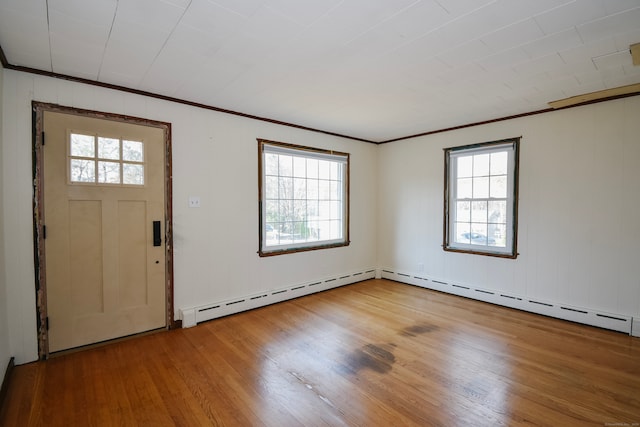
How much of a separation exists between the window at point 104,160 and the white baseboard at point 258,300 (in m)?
1.56

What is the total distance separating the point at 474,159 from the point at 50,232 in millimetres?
5062

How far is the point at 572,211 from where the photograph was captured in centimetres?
360

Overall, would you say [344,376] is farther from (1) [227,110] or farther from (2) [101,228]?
(1) [227,110]

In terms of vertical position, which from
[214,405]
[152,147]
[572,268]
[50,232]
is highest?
[152,147]

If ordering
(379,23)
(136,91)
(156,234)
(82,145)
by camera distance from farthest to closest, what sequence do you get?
(156,234) → (136,91) → (82,145) → (379,23)

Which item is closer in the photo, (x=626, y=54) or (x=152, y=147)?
(x=626, y=54)

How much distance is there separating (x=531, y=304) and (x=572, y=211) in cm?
125

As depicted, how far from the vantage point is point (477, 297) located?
4.41m

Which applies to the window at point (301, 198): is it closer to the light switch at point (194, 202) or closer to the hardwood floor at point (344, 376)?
the light switch at point (194, 202)

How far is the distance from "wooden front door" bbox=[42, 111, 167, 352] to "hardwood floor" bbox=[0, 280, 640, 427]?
0.28 m

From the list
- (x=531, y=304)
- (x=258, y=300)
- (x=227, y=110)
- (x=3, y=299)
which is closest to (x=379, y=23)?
(x=227, y=110)

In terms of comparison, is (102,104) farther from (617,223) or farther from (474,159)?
(617,223)

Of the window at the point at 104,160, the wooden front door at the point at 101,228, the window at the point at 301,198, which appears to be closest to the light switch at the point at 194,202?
the wooden front door at the point at 101,228

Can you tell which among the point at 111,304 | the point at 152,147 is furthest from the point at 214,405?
the point at 152,147
